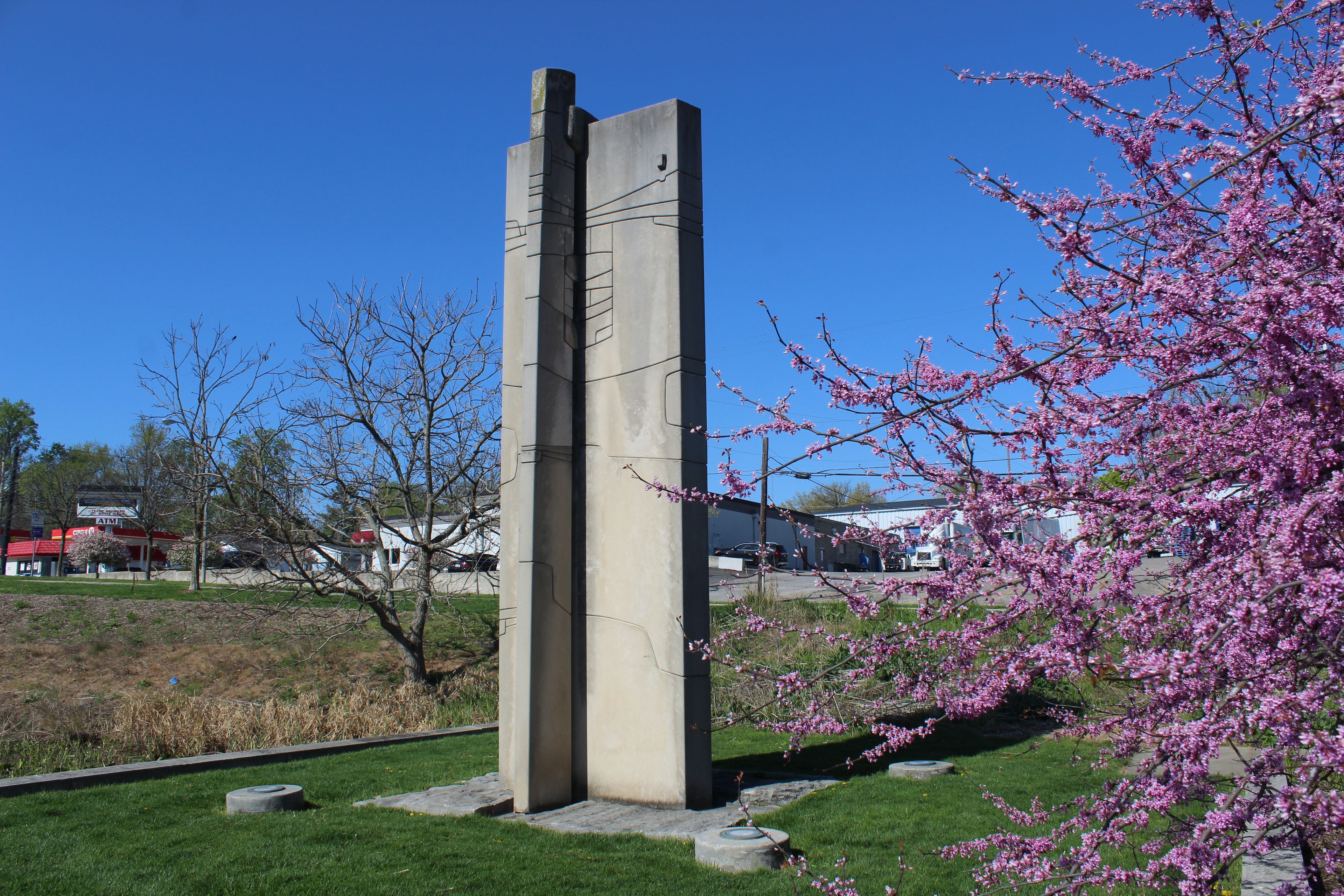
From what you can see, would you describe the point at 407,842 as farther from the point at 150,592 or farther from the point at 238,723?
the point at 150,592

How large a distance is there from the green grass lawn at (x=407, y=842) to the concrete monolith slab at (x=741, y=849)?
0.31 feet

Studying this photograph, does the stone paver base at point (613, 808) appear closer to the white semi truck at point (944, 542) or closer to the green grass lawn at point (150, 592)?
the white semi truck at point (944, 542)

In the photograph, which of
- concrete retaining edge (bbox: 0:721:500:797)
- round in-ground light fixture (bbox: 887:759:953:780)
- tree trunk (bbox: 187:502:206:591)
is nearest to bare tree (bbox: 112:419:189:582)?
tree trunk (bbox: 187:502:206:591)

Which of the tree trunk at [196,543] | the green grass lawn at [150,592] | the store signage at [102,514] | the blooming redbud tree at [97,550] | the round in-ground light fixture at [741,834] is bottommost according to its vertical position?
the round in-ground light fixture at [741,834]

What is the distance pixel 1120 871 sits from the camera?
2291 millimetres

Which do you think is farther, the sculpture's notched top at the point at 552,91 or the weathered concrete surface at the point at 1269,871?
the sculpture's notched top at the point at 552,91

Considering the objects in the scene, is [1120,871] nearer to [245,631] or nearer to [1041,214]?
[1041,214]

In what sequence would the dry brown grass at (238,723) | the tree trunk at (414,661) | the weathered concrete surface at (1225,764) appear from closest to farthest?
the weathered concrete surface at (1225,764) → the dry brown grass at (238,723) → the tree trunk at (414,661)

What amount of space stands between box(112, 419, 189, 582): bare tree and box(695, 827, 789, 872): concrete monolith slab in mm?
11107

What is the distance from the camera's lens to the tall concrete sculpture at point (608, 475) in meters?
6.66

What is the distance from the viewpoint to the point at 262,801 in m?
6.17

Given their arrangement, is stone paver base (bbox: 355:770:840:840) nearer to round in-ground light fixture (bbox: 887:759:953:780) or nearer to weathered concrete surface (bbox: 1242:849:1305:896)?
round in-ground light fixture (bbox: 887:759:953:780)

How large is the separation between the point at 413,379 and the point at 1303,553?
13900mm

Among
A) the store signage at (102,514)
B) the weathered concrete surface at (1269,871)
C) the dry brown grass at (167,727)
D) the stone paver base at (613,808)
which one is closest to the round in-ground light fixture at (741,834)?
the stone paver base at (613,808)
